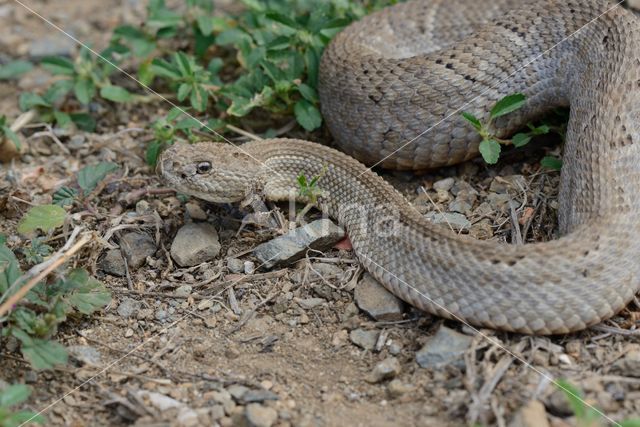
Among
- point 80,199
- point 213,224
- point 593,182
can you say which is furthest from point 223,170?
point 593,182

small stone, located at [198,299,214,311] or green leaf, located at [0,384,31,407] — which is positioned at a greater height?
green leaf, located at [0,384,31,407]

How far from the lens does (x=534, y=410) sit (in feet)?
13.6

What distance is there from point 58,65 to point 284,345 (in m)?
4.05

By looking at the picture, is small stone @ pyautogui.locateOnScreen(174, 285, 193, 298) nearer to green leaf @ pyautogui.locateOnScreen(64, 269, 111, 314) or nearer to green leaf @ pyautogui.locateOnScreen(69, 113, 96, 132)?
green leaf @ pyautogui.locateOnScreen(64, 269, 111, 314)

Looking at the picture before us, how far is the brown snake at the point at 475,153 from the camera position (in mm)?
→ 4754

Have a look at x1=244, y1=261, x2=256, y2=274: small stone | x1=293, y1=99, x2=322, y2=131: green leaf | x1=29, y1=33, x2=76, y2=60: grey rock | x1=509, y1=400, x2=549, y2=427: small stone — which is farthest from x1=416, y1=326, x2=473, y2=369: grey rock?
x1=29, y1=33, x2=76, y2=60: grey rock

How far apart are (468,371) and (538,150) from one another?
8.59 feet

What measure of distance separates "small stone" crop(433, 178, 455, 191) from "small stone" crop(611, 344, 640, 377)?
2124mm

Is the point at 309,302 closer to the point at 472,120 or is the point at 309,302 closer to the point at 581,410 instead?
the point at 472,120

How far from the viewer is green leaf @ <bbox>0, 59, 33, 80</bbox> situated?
7.81 metres

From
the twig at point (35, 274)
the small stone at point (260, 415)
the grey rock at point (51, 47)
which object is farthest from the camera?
the grey rock at point (51, 47)

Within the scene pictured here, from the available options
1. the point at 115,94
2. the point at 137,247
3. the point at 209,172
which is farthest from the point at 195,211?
the point at 115,94

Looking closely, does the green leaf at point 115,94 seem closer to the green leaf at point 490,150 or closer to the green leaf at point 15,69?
the green leaf at point 15,69

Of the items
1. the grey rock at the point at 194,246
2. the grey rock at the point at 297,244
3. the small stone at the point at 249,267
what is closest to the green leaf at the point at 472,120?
the grey rock at the point at 297,244
